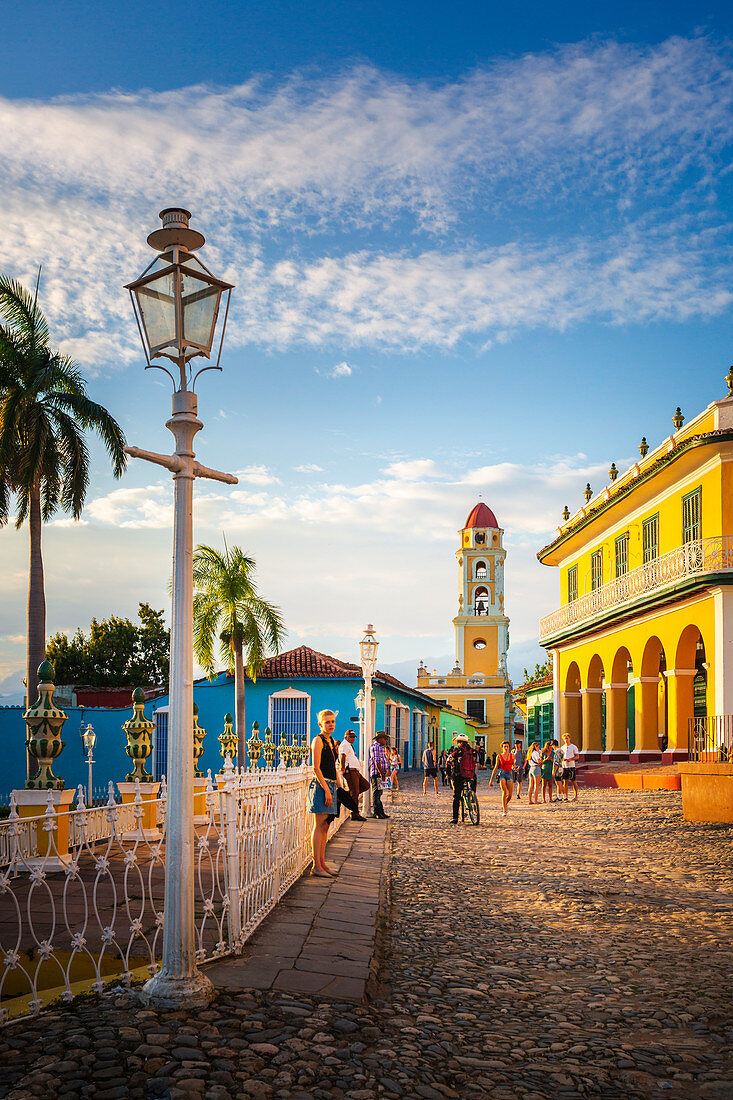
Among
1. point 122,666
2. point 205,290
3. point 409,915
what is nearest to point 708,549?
point 409,915

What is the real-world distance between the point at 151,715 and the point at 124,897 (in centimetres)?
2609

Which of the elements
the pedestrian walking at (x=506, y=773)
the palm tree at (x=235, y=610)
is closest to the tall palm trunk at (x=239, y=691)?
the palm tree at (x=235, y=610)

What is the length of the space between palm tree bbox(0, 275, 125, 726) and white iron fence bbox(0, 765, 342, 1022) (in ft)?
45.5

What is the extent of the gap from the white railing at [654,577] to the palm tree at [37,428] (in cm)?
1373

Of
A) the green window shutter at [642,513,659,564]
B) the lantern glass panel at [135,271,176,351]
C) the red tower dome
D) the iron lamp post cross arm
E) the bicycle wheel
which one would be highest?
the red tower dome

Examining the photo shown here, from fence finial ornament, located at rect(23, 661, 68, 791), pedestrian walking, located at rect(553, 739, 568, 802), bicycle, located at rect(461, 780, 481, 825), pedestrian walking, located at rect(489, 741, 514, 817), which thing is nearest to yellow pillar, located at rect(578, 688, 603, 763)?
pedestrian walking, located at rect(553, 739, 568, 802)

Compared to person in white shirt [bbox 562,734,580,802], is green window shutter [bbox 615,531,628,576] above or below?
above

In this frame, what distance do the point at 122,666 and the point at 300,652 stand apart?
12.5 metres

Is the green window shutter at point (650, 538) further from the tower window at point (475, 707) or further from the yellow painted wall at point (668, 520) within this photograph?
the tower window at point (475, 707)

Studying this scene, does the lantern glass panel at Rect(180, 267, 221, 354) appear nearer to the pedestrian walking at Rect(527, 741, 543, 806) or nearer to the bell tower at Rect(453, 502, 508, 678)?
the pedestrian walking at Rect(527, 741, 543, 806)

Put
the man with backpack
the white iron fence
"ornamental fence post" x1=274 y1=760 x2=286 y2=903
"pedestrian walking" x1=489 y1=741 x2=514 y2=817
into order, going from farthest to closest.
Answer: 1. "pedestrian walking" x1=489 y1=741 x2=514 y2=817
2. the man with backpack
3. "ornamental fence post" x1=274 y1=760 x2=286 y2=903
4. the white iron fence

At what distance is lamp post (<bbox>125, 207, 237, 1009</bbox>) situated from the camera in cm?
471

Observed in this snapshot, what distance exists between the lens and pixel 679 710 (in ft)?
72.0

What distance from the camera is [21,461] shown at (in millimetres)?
21875
